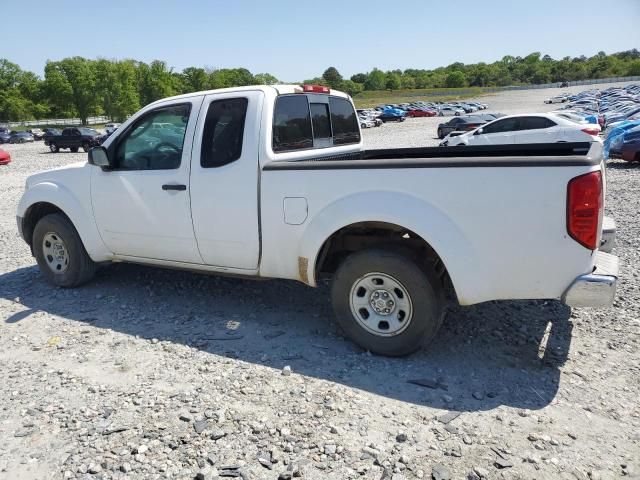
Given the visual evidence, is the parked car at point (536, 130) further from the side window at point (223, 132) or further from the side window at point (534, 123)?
the side window at point (223, 132)

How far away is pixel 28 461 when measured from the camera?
2.81 metres

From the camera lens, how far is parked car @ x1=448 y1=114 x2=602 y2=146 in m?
Answer: 16.2

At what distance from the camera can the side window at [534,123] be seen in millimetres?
16734

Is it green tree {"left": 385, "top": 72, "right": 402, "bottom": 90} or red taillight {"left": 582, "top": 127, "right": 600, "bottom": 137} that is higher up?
green tree {"left": 385, "top": 72, "right": 402, "bottom": 90}

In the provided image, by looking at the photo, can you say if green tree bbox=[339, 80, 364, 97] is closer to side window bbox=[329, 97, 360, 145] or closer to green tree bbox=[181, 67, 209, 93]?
green tree bbox=[181, 67, 209, 93]

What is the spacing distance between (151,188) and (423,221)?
2.60 meters

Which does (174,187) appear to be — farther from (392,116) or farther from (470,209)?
(392,116)

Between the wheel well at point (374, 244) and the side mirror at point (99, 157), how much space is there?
2377 mm

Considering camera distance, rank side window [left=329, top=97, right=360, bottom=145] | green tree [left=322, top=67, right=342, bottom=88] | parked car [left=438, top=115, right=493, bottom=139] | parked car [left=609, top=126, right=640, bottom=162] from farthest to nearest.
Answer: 1. green tree [left=322, top=67, right=342, bottom=88]
2. parked car [left=438, top=115, right=493, bottom=139]
3. parked car [left=609, top=126, right=640, bottom=162]
4. side window [left=329, top=97, right=360, bottom=145]

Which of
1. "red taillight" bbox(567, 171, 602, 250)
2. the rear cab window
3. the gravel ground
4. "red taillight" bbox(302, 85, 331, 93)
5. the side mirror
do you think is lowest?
the gravel ground

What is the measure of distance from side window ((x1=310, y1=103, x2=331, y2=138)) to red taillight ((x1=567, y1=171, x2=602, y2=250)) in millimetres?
2559

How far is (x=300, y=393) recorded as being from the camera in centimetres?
341

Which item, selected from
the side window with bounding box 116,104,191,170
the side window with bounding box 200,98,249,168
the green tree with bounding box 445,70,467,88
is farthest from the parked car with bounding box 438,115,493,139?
the green tree with bounding box 445,70,467,88

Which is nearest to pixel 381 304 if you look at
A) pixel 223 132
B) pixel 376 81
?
pixel 223 132
